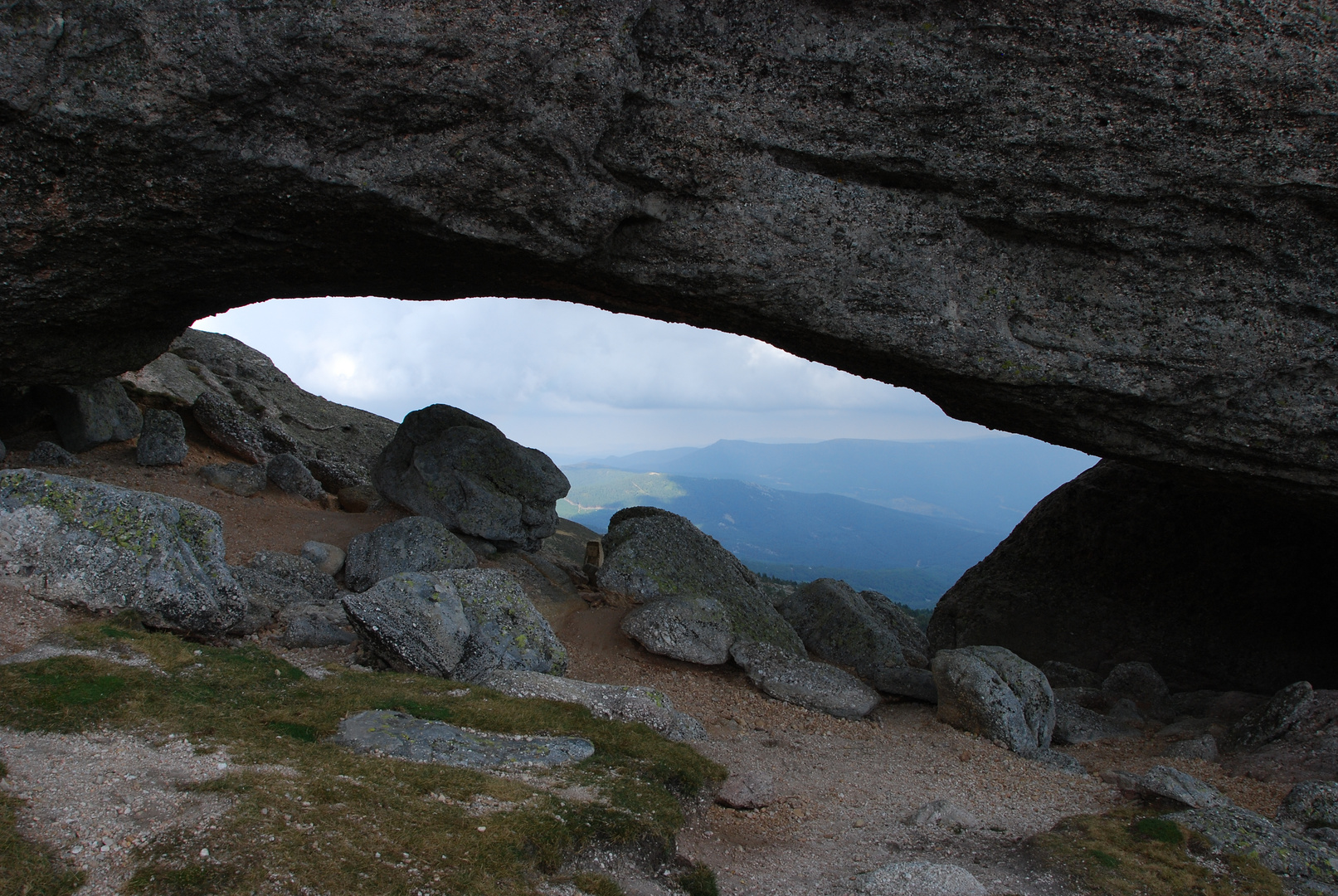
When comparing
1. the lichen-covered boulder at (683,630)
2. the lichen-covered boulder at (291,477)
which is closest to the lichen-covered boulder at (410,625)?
the lichen-covered boulder at (683,630)

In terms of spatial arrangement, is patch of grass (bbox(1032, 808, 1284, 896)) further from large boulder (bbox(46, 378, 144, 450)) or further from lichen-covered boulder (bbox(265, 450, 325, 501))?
large boulder (bbox(46, 378, 144, 450))

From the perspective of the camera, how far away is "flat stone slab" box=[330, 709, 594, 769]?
7.08 metres

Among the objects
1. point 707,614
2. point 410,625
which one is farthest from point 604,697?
point 707,614

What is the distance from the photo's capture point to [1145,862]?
7.50 metres

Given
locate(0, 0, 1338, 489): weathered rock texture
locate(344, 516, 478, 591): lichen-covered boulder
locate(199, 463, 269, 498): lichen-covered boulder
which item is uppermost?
locate(0, 0, 1338, 489): weathered rock texture

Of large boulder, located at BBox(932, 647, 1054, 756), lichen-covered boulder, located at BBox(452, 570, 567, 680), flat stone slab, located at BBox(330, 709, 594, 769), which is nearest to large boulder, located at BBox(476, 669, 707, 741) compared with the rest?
lichen-covered boulder, located at BBox(452, 570, 567, 680)

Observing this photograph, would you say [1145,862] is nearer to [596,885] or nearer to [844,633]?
[596,885]

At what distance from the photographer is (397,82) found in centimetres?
962

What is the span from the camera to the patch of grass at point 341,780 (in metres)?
5.03

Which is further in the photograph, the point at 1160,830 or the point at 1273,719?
the point at 1273,719

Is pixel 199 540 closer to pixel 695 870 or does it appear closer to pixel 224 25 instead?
pixel 224 25

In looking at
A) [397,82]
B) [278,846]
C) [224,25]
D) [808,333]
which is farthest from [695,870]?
[224,25]

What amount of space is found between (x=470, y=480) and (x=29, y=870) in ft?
38.1

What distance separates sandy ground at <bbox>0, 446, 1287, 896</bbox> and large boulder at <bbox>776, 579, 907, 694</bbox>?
3.57ft
